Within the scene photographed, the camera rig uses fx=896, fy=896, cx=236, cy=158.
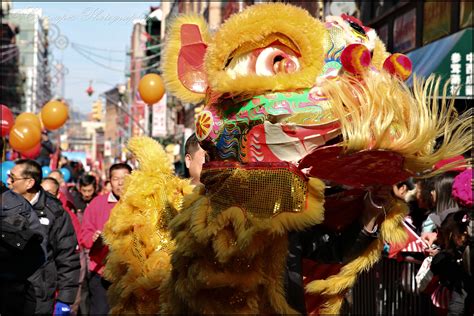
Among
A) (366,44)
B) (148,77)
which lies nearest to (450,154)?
(366,44)

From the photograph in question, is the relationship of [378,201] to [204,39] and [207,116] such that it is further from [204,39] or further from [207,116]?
[204,39]

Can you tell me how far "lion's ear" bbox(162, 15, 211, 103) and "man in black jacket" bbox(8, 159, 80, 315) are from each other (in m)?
3.08

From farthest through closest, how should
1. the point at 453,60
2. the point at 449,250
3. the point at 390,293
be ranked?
the point at 453,60 < the point at 390,293 < the point at 449,250

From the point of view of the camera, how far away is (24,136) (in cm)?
1458

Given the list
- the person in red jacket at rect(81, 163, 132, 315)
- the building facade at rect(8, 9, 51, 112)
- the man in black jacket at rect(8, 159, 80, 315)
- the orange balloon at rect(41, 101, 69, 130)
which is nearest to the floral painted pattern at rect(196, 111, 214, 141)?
the man in black jacket at rect(8, 159, 80, 315)

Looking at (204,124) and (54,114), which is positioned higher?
(54,114)

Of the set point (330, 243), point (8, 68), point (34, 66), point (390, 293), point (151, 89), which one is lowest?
point (390, 293)

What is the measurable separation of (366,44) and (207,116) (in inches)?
30.9

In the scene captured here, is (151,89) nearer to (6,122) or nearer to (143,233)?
(6,122)

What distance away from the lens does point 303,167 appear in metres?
3.81

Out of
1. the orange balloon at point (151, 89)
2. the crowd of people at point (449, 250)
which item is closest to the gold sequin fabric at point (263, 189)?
the crowd of people at point (449, 250)

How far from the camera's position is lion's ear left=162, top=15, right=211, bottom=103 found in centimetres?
451

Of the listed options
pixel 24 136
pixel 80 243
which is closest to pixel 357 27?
pixel 80 243

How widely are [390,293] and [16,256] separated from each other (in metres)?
4.61
